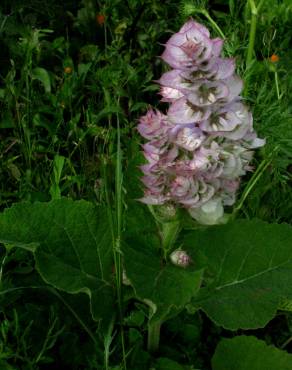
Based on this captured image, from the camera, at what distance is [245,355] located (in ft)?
6.86

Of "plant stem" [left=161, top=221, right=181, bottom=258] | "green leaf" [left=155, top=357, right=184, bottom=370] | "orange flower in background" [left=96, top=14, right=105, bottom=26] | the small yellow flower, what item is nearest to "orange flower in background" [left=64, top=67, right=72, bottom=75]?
the small yellow flower

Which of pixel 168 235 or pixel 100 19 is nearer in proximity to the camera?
pixel 168 235

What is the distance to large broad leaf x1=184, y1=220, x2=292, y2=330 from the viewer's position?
2016 millimetres

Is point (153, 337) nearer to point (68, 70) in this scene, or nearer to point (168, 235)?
point (168, 235)

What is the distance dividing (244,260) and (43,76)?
1436 millimetres

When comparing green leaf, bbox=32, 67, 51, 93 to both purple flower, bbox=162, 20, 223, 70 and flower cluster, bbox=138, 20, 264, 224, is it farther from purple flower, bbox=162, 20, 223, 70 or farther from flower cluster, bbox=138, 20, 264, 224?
purple flower, bbox=162, 20, 223, 70

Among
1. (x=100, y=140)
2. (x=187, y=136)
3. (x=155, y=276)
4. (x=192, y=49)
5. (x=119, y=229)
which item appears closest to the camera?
(x=192, y=49)

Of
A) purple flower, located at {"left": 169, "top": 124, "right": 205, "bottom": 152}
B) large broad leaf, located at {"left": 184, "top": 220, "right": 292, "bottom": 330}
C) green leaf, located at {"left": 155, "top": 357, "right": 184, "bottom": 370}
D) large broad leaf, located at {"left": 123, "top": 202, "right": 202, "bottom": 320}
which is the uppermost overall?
purple flower, located at {"left": 169, "top": 124, "right": 205, "bottom": 152}

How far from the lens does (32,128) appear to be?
2.94 metres

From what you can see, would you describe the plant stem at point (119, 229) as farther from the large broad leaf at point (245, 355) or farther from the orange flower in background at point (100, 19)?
the orange flower in background at point (100, 19)

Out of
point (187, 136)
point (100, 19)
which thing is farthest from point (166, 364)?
point (100, 19)

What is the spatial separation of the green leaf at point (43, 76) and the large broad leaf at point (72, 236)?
115 centimetres

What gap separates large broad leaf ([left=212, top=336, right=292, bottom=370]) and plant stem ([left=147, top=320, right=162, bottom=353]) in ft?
0.57

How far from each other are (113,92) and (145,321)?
4.06 ft
